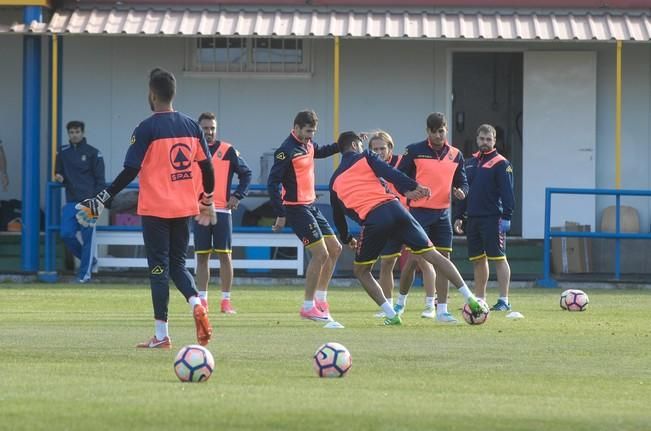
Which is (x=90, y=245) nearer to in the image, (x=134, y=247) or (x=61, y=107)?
(x=134, y=247)

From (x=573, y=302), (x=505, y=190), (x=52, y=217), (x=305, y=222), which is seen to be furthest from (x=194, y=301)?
(x=52, y=217)

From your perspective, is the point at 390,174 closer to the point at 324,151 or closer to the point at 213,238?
the point at 324,151

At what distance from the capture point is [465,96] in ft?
87.2

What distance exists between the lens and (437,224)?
639 inches

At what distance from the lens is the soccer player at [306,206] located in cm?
1532

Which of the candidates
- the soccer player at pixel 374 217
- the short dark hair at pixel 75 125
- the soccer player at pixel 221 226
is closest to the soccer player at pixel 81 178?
the short dark hair at pixel 75 125

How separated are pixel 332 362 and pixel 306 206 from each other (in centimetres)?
570

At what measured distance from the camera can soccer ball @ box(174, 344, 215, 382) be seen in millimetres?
9602

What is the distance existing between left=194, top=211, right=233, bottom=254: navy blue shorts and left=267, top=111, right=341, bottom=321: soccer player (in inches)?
39.9

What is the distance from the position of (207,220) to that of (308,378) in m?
2.65

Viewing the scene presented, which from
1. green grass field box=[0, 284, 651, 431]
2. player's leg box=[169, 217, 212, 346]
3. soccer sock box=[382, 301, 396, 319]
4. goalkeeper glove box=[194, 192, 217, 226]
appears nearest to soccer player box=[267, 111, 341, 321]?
green grass field box=[0, 284, 651, 431]

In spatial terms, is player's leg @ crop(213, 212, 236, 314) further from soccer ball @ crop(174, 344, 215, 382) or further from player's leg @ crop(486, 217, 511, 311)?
soccer ball @ crop(174, 344, 215, 382)

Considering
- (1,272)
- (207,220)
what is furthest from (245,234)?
(207,220)

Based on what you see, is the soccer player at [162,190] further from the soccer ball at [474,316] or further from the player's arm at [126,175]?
the soccer ball at [474,316]
